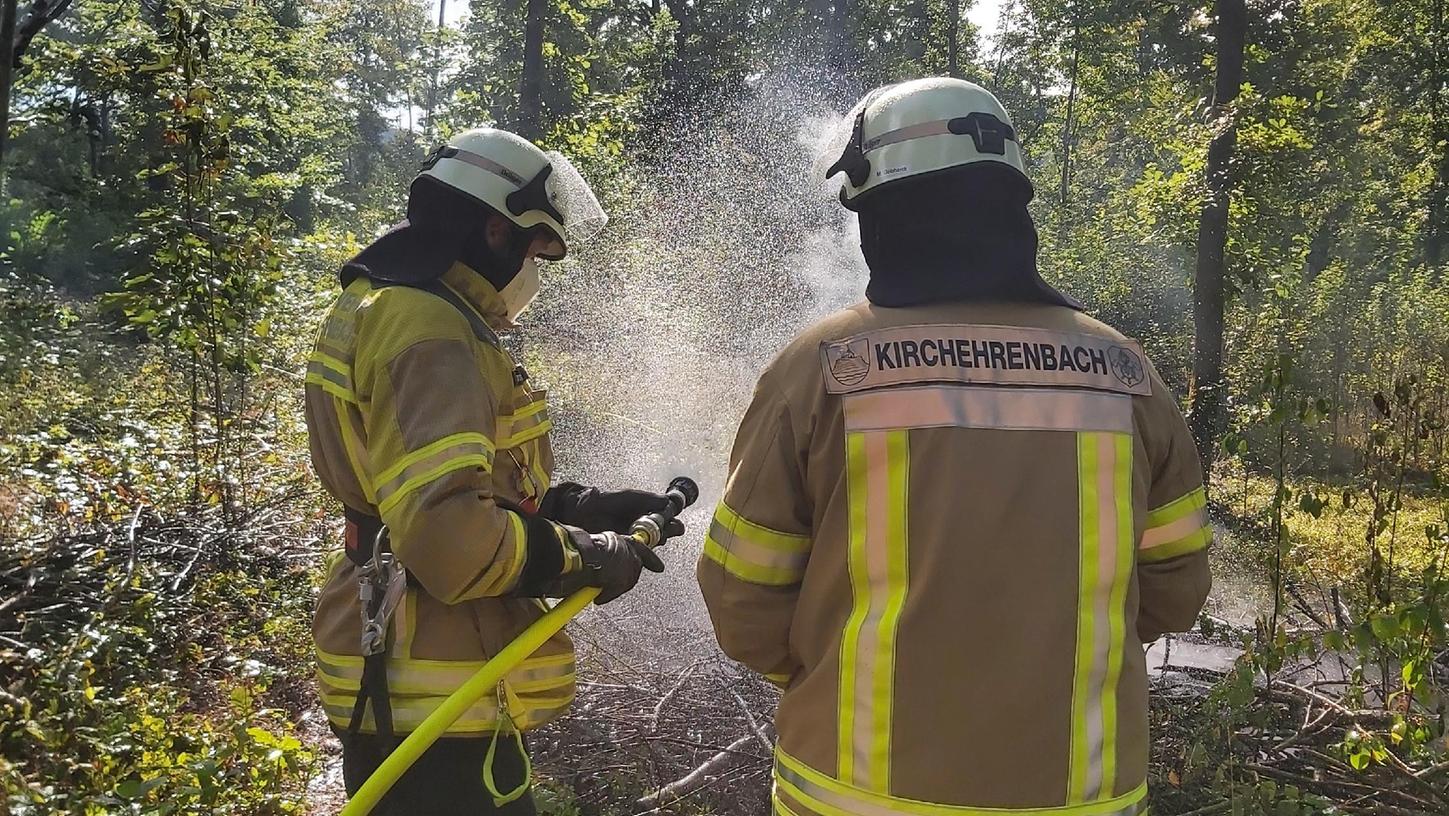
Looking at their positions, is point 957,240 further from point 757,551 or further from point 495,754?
point 495,754

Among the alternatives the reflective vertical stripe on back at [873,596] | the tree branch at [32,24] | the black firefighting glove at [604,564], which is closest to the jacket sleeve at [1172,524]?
the reflective vertical stripe on back at [873,596]

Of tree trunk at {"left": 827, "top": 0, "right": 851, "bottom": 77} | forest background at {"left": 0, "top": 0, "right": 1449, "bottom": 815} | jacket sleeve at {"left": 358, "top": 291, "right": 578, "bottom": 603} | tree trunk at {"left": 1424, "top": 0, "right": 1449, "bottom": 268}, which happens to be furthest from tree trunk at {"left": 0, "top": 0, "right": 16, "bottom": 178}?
tree trunk at {"left": 827, "top": 0, "right": 851, "bottom": 77}

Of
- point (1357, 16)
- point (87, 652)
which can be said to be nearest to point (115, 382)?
point (87, 652)

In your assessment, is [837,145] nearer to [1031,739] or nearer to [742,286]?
[1031,739]

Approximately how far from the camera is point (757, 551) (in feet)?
5.96

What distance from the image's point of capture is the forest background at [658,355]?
12.4 feet

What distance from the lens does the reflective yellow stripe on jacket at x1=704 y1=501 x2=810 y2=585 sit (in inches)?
71.0

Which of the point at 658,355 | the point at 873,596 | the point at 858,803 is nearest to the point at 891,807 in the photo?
the point at 858,803

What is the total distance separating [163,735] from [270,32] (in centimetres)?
1285

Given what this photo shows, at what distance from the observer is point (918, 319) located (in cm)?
173

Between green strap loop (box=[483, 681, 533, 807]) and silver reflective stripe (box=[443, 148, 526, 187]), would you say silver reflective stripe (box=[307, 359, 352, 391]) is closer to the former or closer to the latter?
silver reflective stripe (box=[443, 148, 526, 187])

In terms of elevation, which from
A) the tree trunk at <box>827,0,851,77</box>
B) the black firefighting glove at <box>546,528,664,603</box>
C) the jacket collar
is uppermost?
the tree trunk at <box>827,0,851,77</box>

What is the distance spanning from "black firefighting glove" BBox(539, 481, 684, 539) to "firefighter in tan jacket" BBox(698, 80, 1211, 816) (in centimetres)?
89

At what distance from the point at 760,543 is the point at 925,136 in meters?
0.77
